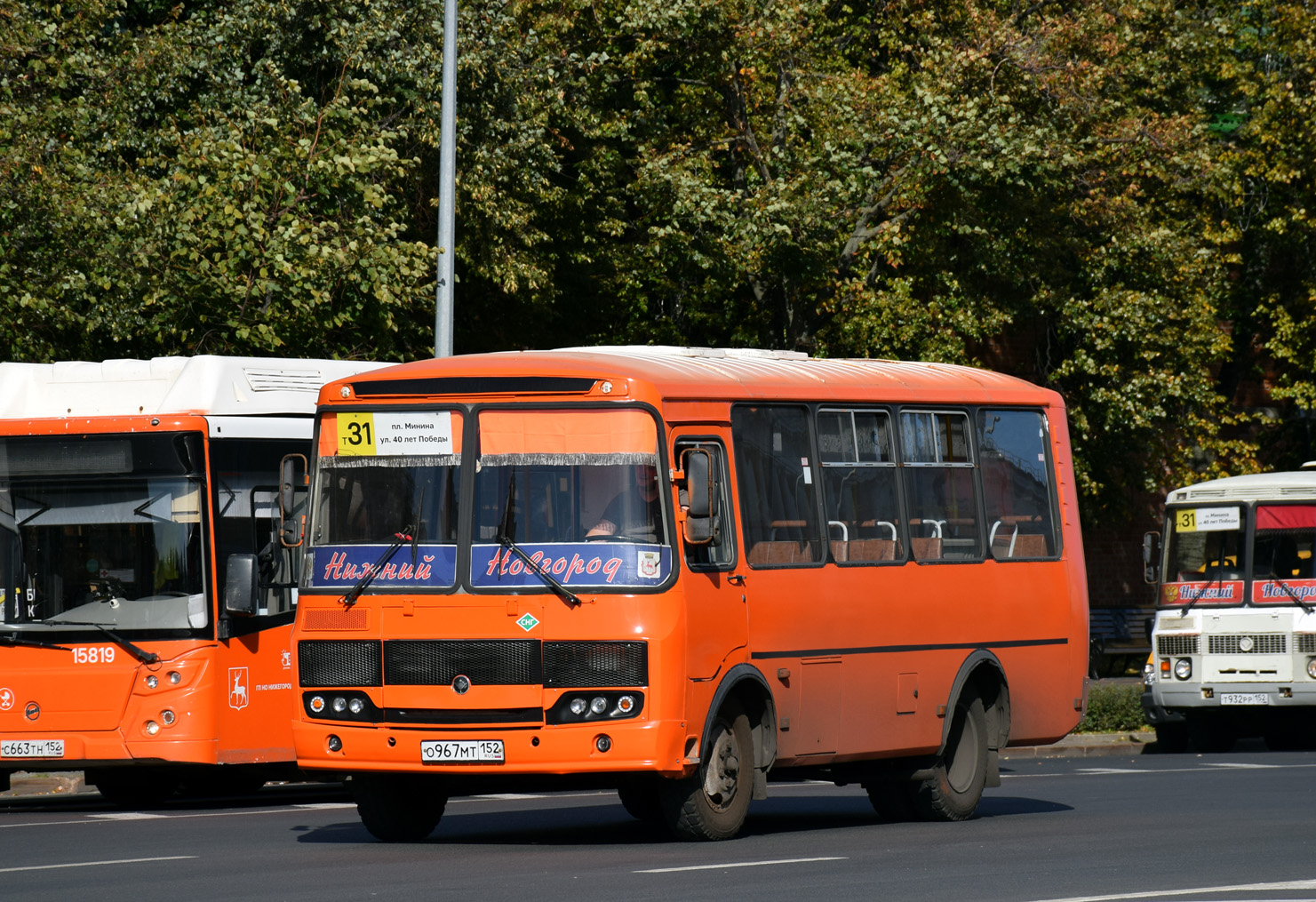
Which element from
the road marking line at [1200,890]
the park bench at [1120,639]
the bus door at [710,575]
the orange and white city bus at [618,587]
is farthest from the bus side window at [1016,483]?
the park bench at [1120,639]

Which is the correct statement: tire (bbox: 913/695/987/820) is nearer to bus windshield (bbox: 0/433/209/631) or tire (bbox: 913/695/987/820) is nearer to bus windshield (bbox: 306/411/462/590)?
bus windshield (bbox: 306/411/462/590)

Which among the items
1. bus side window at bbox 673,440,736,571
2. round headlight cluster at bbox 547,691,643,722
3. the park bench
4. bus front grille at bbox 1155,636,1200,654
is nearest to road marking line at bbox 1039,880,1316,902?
round headlight cluster at bbox 547,691,643,722

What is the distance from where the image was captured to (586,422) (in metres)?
12.1

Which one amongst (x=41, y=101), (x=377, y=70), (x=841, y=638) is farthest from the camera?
(x=377, y=70)

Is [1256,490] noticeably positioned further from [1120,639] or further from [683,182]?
[1120,639]

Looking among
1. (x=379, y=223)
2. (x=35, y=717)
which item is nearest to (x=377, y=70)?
(x=379, y=223)

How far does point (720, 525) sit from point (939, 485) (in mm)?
2517

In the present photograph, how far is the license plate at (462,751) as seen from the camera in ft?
38.7

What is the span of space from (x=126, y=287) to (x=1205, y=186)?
17.2 m

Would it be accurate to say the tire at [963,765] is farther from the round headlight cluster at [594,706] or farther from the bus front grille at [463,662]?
the bus front grille at [463,662]

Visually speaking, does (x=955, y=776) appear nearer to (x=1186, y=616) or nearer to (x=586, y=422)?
(x=586, y=422)

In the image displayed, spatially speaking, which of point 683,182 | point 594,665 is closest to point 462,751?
point 594,665

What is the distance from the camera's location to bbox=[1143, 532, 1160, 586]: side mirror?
78.2 feet

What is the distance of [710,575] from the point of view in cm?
1221
